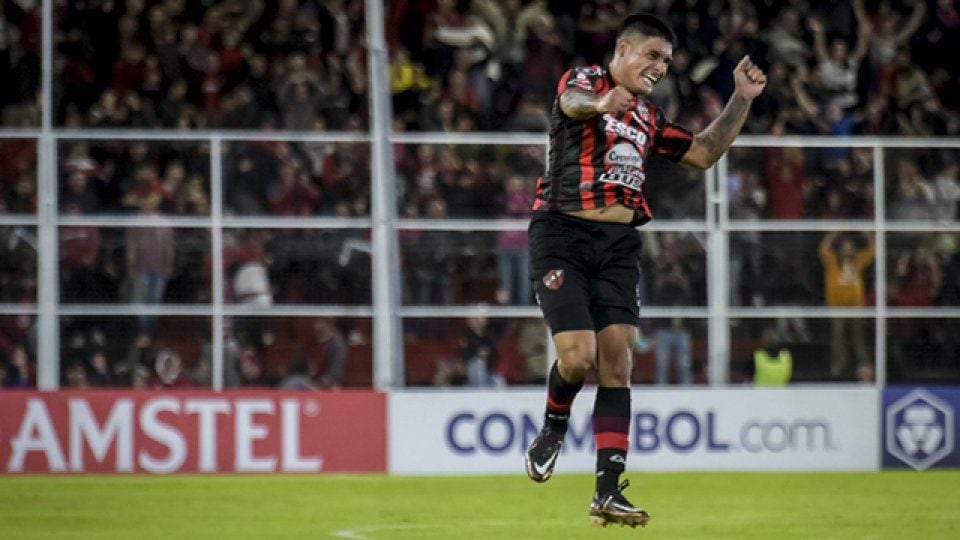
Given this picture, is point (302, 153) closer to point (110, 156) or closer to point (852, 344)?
point (110, 156)

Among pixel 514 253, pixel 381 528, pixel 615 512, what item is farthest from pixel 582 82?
pixel 514 253

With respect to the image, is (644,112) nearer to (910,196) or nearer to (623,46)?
(623,46)

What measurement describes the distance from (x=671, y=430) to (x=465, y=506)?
4478mm

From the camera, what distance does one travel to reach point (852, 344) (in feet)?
51.0

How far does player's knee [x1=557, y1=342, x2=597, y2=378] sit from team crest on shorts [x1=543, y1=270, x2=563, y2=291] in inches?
12.8

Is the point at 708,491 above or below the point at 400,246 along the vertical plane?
below

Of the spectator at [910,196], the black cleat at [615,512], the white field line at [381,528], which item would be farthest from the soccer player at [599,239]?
the spectator at [910,196]

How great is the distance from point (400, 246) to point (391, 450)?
1877 mm

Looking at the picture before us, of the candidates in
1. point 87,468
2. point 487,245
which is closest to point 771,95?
point 487,245

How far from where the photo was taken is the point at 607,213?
28.5 feet

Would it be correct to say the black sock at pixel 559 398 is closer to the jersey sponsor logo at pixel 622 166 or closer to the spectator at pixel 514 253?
the jersey sponsor logo at pixel 622 166

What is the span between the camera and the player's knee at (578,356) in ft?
27.7

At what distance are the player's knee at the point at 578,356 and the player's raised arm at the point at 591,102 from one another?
3.73ft

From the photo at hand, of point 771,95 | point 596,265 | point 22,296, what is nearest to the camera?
point 596,265
